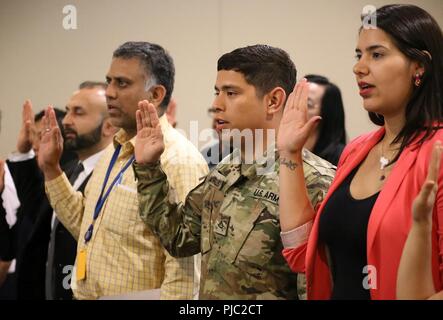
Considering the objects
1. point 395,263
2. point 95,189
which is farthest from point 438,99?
point 95,189

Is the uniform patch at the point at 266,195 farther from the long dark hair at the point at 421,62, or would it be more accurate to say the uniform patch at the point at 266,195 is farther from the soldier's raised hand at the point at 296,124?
the long dark hair at the point at 421,62

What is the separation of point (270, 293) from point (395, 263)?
0.40 m

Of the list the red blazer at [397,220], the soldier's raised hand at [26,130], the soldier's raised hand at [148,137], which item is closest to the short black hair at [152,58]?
the soldier's raised hand at [148,137]

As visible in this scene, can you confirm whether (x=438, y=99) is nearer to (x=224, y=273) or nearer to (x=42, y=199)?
(x=224, y=273)

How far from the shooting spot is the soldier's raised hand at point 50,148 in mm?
2607

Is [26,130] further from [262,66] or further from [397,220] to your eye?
[397,220]

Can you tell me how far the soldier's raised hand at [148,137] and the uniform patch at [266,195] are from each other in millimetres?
359

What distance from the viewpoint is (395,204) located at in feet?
5.01

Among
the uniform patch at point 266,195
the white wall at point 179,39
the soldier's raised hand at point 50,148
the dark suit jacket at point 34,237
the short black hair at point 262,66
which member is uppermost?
the white wall at point 179,39

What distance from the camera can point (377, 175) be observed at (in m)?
1.66

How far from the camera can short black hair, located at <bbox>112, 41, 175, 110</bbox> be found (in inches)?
99.9

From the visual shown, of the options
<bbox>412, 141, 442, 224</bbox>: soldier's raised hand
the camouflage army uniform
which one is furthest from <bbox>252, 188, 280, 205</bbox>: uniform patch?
<bbox>412, 141, 442, 224</bbox>: soldier's raised hand

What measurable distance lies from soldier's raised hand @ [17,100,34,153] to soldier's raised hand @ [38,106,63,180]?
17.7 inches

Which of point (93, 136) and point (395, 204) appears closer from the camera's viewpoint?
point (395, 204)
